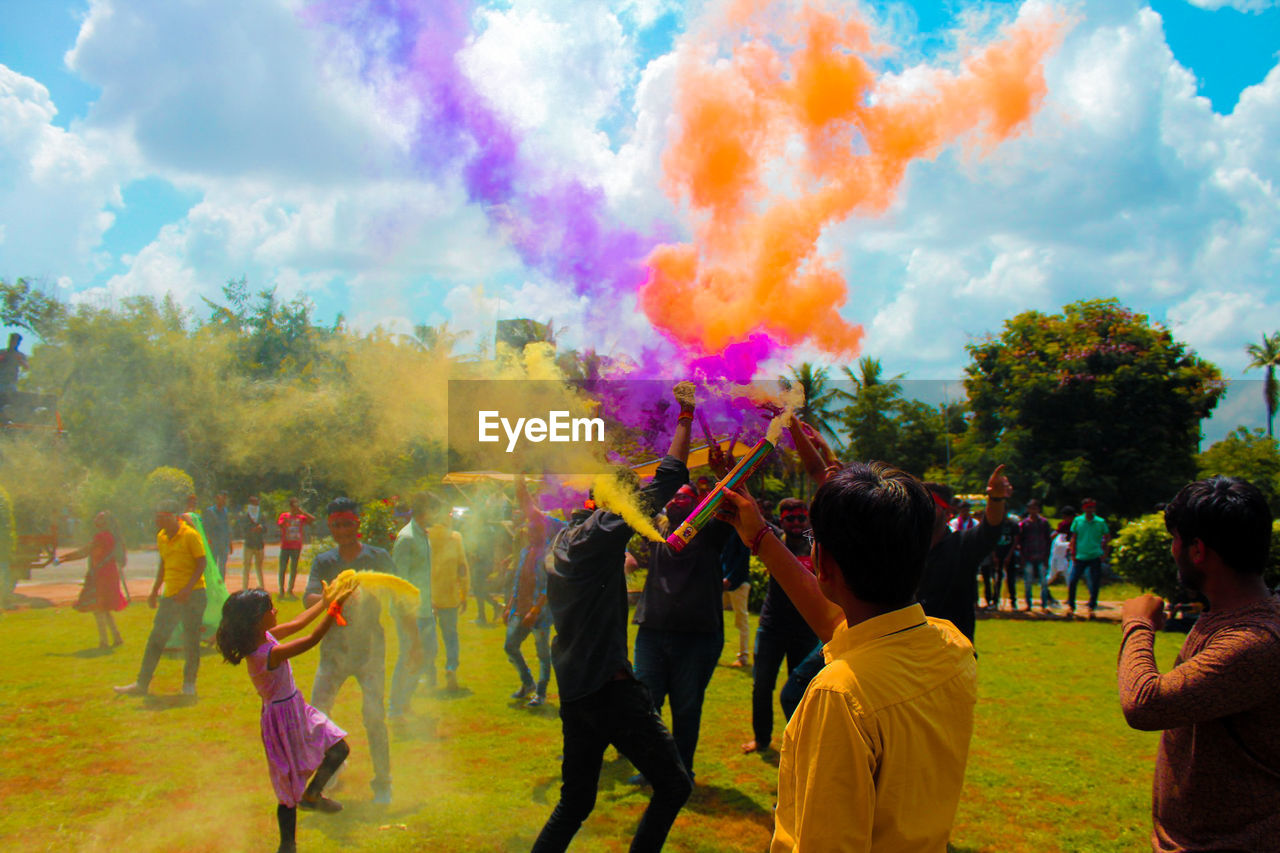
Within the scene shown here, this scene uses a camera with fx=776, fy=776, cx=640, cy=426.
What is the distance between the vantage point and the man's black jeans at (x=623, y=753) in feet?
12.1

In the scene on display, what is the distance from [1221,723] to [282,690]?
4.23 metres

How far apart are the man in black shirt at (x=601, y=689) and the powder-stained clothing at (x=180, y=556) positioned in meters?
5.76

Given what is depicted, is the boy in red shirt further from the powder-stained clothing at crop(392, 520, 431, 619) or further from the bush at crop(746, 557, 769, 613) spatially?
the bush at crop(746, 557, 769, 613)

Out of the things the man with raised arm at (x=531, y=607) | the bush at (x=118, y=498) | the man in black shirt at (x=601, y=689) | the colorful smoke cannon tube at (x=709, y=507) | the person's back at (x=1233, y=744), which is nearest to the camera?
the person's back at (x=1233, y=744)

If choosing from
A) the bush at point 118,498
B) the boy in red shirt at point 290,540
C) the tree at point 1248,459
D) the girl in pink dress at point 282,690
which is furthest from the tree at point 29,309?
the tree at point 1248,459

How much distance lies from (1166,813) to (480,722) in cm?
607

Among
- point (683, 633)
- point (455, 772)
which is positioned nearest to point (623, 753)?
point (683, 633)

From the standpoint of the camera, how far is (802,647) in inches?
233

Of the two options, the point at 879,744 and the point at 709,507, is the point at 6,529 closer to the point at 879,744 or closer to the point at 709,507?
the point at 709,507

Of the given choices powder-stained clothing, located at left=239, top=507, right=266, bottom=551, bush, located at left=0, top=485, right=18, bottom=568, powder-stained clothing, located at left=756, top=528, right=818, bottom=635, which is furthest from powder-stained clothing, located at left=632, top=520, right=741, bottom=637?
bush, located at left=0, top=485, right=18, bottom=568

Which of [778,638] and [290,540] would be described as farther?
[290,540]

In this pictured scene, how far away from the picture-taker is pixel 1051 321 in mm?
26109

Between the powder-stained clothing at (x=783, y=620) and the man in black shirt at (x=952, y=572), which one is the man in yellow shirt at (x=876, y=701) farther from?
the powder-stained clothing at (x=783, y=620)

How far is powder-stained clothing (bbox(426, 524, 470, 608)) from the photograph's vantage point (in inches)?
319
